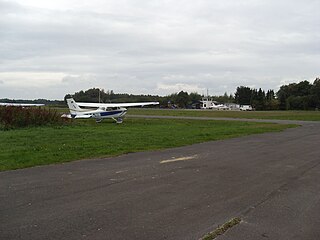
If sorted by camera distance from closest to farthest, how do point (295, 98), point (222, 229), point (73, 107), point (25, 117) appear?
point (222, 229)
point (25, 117)
point (73, 107)
point (295, 98)

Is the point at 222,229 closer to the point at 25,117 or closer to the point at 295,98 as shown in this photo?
the point at 25,117

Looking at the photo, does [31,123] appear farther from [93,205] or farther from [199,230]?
[199,230]

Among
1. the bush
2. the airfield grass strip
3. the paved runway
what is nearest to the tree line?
the bush

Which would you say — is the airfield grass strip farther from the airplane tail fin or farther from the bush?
the airplane tail fin

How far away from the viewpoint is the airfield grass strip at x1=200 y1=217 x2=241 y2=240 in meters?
4.75

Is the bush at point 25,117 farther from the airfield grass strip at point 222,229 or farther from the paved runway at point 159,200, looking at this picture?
the airfield grass strip at point 222,229

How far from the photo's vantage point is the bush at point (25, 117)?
26.5m

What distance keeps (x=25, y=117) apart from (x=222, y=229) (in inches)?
994

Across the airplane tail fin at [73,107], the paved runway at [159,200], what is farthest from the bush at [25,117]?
the paved runway at [159,200]

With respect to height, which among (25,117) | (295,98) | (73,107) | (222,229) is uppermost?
(295,98)

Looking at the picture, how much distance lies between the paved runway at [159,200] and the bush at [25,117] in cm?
1770

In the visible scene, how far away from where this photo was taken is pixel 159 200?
6.52 metres

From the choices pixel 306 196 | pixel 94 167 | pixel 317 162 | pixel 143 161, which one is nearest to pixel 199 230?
pixel 306 196

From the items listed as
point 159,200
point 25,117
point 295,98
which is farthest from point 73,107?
point 295,98
